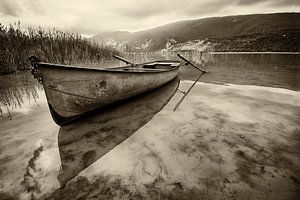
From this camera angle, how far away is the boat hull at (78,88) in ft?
11.6

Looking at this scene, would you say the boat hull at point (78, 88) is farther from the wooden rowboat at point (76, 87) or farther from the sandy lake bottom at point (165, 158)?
the sandy lake bottom at point (165, 158)

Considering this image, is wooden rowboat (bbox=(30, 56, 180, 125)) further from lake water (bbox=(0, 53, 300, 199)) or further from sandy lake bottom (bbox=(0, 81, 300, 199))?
sandy lake bottom (bbox=(0, 81, 300, 199))

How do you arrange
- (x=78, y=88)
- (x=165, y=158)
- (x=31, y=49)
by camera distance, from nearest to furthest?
(x=165, y=158) → (x=78, y=88) → (x=31, y=49)

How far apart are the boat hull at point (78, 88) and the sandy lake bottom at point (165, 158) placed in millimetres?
464

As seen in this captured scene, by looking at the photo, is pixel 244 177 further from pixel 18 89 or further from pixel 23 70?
pixel 23 70

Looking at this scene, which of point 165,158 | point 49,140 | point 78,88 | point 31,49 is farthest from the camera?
point 31,49

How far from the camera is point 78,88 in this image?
384cm

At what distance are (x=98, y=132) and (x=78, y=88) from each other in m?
1.11

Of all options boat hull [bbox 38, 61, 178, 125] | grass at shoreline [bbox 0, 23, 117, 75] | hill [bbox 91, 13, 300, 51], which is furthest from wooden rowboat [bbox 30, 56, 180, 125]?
hill [bbox 91, 13, 300, 51]

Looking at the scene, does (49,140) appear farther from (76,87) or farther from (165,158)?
(165,158)

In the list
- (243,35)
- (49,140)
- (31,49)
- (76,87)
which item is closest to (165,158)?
(49,140)

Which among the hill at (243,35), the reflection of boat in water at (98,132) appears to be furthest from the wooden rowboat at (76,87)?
the hill at (243,35)

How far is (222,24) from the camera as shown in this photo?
5157 inches

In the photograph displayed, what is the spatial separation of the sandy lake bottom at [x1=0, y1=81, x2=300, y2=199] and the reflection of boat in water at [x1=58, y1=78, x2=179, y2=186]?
0.08ft
